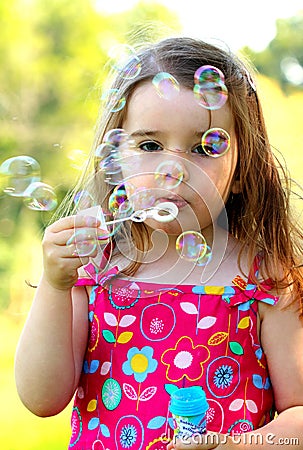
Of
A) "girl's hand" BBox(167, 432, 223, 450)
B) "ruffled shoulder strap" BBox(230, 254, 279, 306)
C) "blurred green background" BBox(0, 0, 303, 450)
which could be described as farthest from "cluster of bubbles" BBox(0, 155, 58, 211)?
"blurred green background" BBox(0, 0, 303, 450)

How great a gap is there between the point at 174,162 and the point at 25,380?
53 centimetres

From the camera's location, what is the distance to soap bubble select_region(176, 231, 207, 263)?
1.66m

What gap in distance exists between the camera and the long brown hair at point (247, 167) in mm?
1720

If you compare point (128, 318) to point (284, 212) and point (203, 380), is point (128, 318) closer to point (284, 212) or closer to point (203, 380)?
point (203, 380)

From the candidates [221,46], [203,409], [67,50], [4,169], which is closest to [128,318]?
[203,409]

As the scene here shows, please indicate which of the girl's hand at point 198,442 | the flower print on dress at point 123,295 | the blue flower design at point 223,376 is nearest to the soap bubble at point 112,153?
the flower print on dress at point 123,295

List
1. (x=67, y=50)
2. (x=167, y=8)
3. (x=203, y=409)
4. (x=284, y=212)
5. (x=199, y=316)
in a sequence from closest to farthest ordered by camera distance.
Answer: (x=203, y=409) < (x=199, y=316) < (x=284, y=212) < (x=67, y=50) < (x=167, y=8)

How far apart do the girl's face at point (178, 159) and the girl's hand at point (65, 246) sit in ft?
0.52

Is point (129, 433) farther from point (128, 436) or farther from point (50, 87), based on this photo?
Answer: point (50, 87)

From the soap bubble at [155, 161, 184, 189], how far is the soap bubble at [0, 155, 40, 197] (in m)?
0.40

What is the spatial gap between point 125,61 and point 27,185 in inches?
14.0

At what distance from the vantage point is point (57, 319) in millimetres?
1596

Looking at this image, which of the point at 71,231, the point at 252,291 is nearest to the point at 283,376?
the point at 252,291

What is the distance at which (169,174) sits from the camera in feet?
5.03
